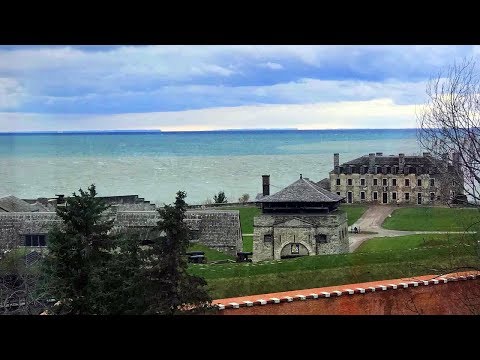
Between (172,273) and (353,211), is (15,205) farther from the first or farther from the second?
(353,211)

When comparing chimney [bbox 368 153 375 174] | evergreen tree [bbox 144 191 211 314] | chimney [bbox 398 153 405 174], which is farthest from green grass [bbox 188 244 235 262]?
chimney [bbox 398 153 405 174]

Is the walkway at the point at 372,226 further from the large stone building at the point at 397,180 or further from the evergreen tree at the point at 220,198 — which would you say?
the evergreen tree at the point at 220,198

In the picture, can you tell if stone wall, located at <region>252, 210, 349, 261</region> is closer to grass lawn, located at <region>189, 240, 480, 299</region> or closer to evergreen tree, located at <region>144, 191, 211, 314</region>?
grass lawn, located at <region>189, 240, 480, 299</region>

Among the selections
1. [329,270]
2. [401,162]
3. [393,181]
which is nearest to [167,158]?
[329,270]

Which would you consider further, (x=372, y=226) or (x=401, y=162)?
(x=372, y=226)

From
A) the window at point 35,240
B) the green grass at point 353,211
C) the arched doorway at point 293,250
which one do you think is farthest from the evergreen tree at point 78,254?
the green grass at point 353,211
